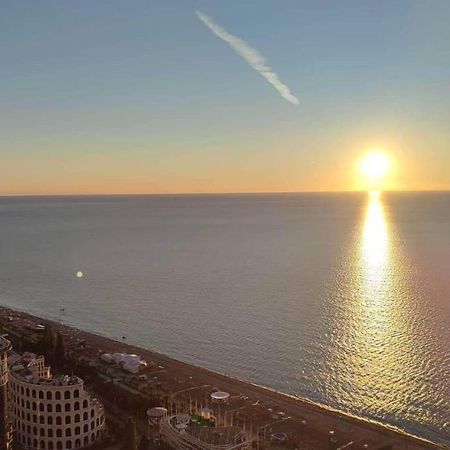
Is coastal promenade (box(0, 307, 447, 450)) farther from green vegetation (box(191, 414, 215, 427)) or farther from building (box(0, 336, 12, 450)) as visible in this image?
building (box(0, 336, 12, 450))

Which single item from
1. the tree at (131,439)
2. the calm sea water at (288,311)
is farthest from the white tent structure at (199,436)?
the calm sea water at (288,311)

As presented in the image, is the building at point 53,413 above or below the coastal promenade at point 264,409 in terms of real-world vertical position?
above

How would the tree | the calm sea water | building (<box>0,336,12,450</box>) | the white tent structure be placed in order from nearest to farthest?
1. building (<box>0,336,12,450</box>)
2. the tree
3. the white tent structure
4. the calm sea water

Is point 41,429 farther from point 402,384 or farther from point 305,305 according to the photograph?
point 305,305

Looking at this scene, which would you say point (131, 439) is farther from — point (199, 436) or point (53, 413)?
point (53, 413)

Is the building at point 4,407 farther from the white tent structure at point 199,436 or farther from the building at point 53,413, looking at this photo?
the white tent structure at point 199,436

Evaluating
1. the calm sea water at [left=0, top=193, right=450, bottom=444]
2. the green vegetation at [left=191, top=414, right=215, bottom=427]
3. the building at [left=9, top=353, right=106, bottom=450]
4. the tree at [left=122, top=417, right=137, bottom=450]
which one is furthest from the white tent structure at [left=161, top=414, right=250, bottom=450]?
the calm sea water at [left=0, top=193, right=450, bottom=444]

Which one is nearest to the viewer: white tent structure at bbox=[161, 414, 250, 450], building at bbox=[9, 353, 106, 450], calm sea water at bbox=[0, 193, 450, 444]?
white tent structure at bbox=[161, 414, 250, 450]

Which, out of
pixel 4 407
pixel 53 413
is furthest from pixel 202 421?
pixel 4 407
